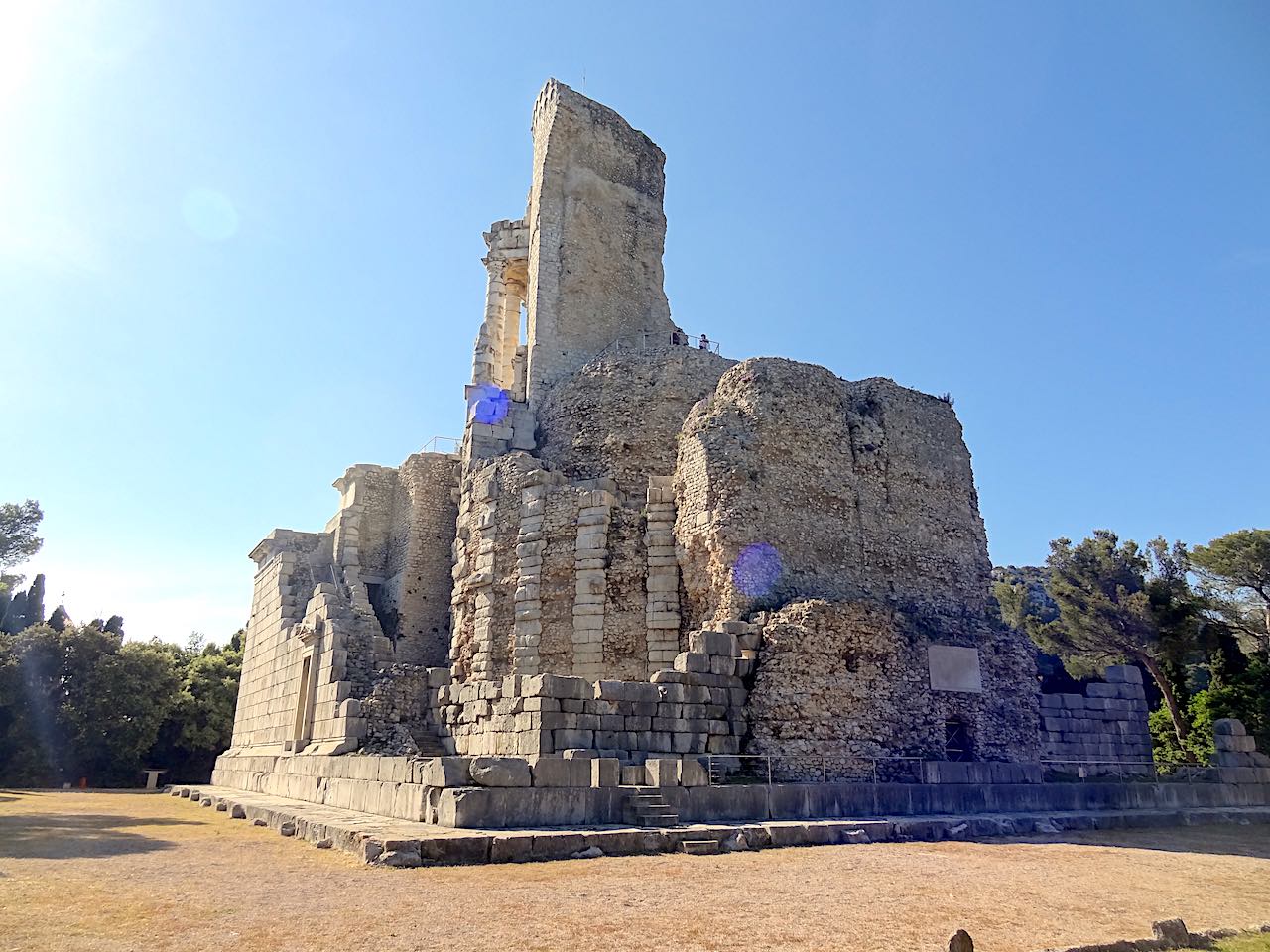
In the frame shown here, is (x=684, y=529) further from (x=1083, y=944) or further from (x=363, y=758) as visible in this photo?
(x=1083, y=944)

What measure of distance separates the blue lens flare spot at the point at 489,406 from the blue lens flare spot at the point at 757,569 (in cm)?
851

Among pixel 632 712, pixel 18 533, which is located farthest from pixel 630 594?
pixel 18 533

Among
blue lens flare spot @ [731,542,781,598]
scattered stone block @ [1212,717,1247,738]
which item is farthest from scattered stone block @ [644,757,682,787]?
scattered stone block @ [1212,717,1247,738]

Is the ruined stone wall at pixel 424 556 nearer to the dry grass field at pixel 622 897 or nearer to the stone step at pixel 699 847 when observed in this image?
the dry grass field at pixel 622 897

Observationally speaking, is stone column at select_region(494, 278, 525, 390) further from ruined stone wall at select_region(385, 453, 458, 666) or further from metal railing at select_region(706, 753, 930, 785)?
metal railing at select_region(706, 753, 930, 785)

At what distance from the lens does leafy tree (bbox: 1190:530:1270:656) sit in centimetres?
2842

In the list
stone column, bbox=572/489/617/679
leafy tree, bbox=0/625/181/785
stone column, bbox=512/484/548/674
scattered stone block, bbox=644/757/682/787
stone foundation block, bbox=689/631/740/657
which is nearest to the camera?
scattered stone block, bbox=644/757/682/787

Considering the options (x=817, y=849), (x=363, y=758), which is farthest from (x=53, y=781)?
(x=817, y=849)

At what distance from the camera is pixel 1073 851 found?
1018 centimetres

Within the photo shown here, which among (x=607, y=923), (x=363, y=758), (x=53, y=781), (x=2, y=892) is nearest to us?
(x=607, y=923)

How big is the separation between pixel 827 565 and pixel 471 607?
751cm

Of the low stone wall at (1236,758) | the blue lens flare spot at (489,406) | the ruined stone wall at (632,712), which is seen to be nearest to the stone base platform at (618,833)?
the ruined stone wall at (632,712)

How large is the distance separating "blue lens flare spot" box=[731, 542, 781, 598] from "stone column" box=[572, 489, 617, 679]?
3284mm

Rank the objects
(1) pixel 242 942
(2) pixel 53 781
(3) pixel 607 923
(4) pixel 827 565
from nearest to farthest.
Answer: (1) pixel 242 942 → (3) pixel 607 923 → (4) pixel 827 565 → (2) pixel 53 781
